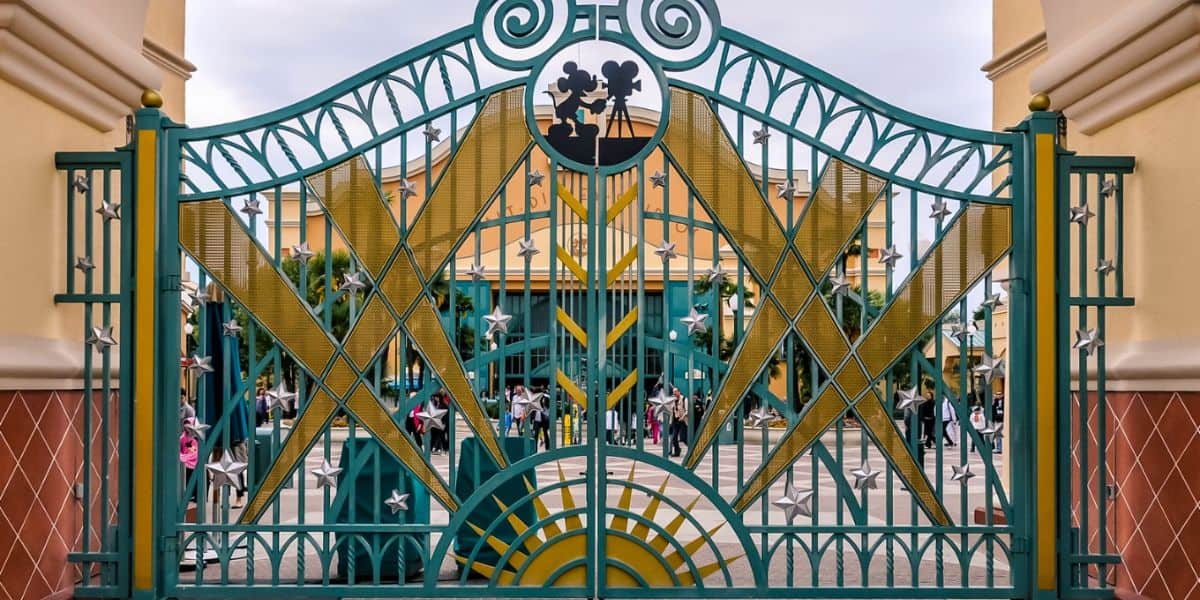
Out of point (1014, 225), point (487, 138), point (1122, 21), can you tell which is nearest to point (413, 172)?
point (487, 138)

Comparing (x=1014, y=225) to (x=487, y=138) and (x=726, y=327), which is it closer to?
(x=487, y=138)

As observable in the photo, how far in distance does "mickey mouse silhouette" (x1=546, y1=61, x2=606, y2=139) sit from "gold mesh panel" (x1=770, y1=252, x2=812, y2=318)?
108cm

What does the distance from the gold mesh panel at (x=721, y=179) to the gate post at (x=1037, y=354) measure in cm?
113

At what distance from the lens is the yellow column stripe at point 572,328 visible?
5621 mm

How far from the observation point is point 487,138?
18.7 feet

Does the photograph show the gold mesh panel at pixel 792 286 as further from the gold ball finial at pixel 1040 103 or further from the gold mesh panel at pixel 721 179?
the gold ball finial at pixel 1040 103

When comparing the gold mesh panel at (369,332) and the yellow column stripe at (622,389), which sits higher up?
the gold mesh panel at (369,332)

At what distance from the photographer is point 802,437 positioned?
570 cm

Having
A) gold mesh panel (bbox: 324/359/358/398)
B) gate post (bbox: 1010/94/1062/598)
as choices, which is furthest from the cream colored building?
gold mesh panel (bbox: 324/359/358/398)

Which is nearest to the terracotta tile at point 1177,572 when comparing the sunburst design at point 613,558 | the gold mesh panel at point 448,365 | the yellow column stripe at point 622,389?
the sunburst design at point 613,558

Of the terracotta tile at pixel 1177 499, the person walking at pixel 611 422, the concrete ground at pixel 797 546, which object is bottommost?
the concrete ground at pixel 797 546

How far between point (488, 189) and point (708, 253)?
9.49ft

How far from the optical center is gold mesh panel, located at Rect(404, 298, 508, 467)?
5.65 meters

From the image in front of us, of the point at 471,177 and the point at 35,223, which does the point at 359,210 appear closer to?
the point at 471,177
